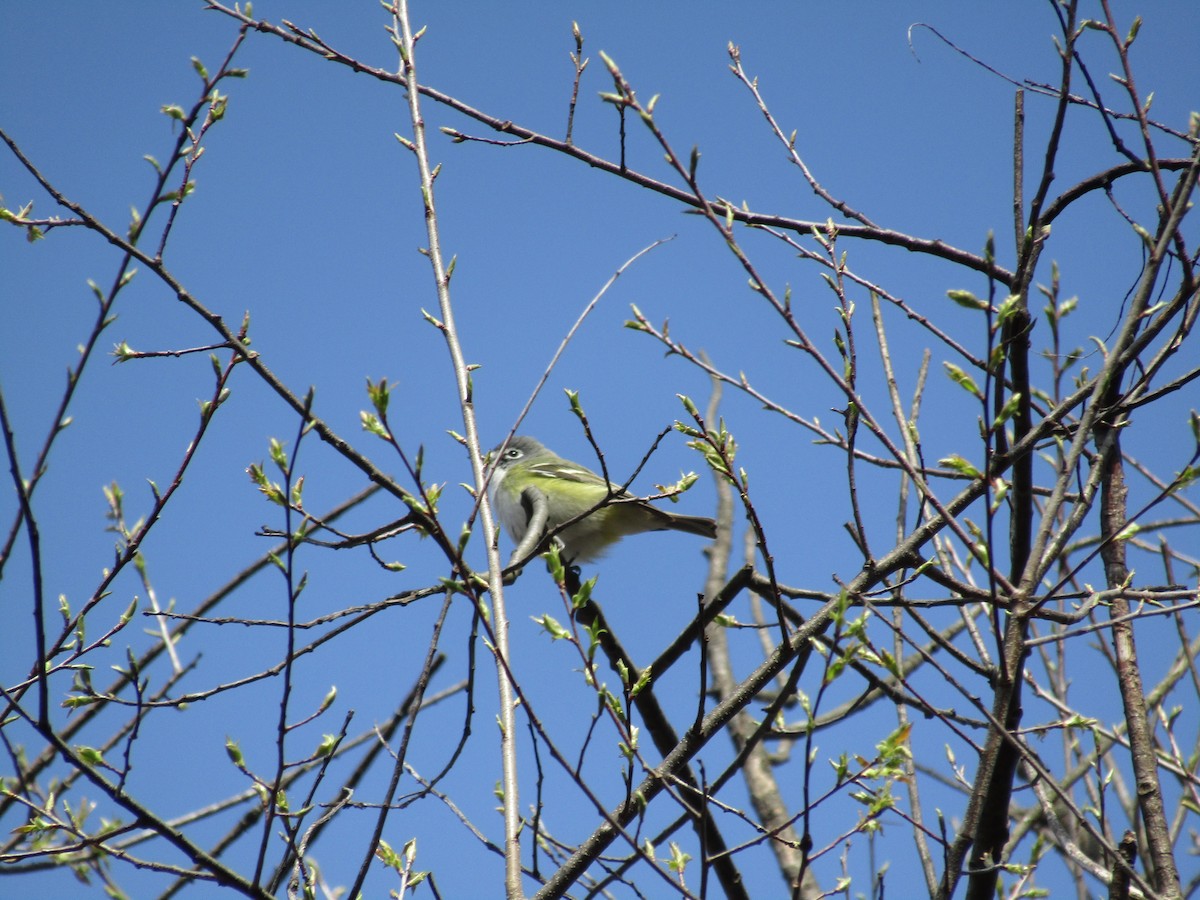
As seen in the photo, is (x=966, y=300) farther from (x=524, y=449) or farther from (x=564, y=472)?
(x=524, y=449)

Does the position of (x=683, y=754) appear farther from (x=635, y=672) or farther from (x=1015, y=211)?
(x=1015, y=211)

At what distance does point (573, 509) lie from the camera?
7.51m

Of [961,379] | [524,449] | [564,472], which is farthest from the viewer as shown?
[524,449]

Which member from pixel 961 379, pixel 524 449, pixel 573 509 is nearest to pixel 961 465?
pixel 961 379

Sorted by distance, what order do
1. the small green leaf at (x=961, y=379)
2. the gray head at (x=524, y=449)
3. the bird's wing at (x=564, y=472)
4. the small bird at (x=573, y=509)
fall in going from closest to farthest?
the small green leaf at (x=961, y=379), the small bird at (x=573, y=509), the bird's wing at (x=564, y=472), the gray head at (x=524, y=449)

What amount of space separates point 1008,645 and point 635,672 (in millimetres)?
1225

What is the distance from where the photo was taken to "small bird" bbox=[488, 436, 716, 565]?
6586 mm

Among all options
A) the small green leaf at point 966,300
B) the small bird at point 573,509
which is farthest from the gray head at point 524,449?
the small green leaf at point 966,300

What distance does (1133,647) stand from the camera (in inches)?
104

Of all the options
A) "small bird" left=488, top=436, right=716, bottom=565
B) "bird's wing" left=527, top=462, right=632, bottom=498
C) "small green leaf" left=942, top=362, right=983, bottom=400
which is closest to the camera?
"small green leaf" left=942, top=362, right=983, bottom=400

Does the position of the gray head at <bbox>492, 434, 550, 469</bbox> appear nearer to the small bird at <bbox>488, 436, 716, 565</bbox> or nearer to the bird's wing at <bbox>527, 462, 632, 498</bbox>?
the small bird at <bbox>488, 436, 716, 565</bbox>

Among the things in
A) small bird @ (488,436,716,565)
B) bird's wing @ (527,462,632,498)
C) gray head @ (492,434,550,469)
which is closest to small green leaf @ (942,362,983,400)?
small bird @ (488,436,716,565)

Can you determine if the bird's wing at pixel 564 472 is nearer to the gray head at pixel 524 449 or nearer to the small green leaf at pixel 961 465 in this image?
the gray head at pixel 524 449

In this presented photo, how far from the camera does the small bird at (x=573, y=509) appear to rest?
659cm
